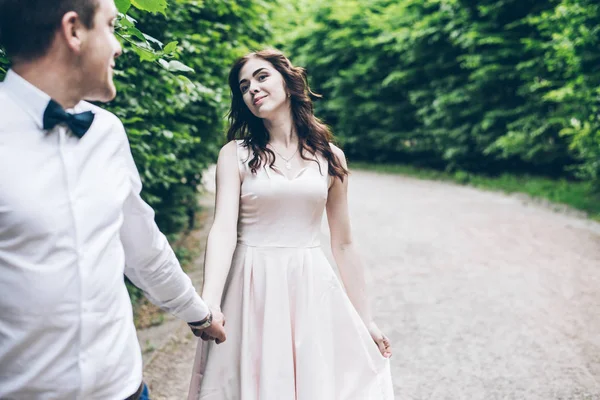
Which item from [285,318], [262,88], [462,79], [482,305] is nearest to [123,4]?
[262,88]

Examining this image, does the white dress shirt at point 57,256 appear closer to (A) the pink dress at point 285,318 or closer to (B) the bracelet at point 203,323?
(B) the bracelet at point 203,323

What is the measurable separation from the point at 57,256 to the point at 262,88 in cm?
157

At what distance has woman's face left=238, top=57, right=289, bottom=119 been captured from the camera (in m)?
2.74

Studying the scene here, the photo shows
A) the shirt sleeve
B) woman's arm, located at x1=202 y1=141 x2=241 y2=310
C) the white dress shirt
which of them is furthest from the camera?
woman's arm, located at x1=202 y1=141 x2=241 y2=310

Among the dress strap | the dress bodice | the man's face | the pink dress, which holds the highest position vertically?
the man's face

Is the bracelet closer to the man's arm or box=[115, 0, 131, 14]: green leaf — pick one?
the man's arm

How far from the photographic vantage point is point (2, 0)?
1337mm

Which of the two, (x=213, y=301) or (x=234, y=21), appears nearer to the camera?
(x=213, y=301)

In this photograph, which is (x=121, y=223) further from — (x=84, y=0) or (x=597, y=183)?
(x=597, y=183)

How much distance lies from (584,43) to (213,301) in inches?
319

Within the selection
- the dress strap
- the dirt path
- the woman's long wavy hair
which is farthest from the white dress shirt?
the dirt path

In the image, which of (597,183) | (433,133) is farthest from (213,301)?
(433,133)

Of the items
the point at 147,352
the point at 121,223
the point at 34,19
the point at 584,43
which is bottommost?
Result: the point at 147,352

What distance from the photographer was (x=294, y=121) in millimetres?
2918
